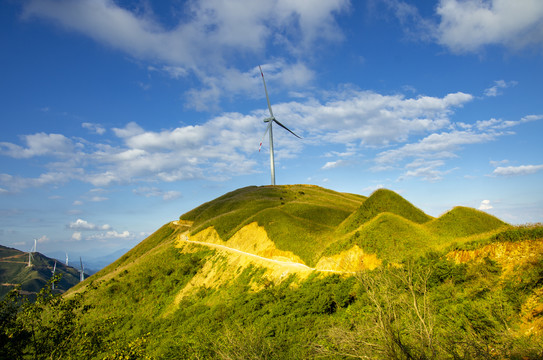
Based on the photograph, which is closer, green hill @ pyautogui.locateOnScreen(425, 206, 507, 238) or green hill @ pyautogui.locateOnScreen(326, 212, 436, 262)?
green hill @ pyautogui.locateOnScreen(326, 212, 436, 262)

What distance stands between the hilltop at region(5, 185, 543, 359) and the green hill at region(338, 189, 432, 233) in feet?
0.96

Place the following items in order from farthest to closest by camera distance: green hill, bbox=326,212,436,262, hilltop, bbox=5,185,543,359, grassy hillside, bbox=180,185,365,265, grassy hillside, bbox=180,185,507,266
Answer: grassy hillside, bbox=180,185,365,265 < grassy hillside, bbox=180,185,507,266 < green hill, bbox=326,212,436,262 < hilltop, bbox=5,185,543,359

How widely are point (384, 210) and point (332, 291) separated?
29.1 m

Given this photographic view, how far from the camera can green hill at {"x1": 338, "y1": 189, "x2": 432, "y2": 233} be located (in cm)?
5582

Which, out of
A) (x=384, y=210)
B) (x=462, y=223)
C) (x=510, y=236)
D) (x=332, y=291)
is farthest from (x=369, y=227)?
(x=510, y=236)

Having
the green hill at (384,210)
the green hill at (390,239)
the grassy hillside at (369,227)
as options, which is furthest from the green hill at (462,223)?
the green hill at (384,210)

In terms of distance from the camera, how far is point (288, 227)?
66.0 m

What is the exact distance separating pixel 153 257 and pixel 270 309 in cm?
6131

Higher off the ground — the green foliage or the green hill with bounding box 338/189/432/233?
the green hill with bounding box 338/189/432/233

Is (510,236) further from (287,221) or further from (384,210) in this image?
(287,221)

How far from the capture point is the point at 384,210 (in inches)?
Answer: 2249

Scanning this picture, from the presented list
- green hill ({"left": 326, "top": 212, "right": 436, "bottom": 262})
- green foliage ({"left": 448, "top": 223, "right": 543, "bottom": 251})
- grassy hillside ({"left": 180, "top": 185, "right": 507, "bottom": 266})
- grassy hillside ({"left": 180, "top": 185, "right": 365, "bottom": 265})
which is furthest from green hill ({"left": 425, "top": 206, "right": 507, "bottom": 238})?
grassy hillside ({"left": 180, "top": 185, "right": 365, "bottom": 265})

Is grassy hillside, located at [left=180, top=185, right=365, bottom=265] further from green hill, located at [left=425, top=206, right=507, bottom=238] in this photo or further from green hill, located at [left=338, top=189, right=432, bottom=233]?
green hill, located at [left=425, top=206, right=507, bottom=238]

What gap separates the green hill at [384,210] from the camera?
5582cm
